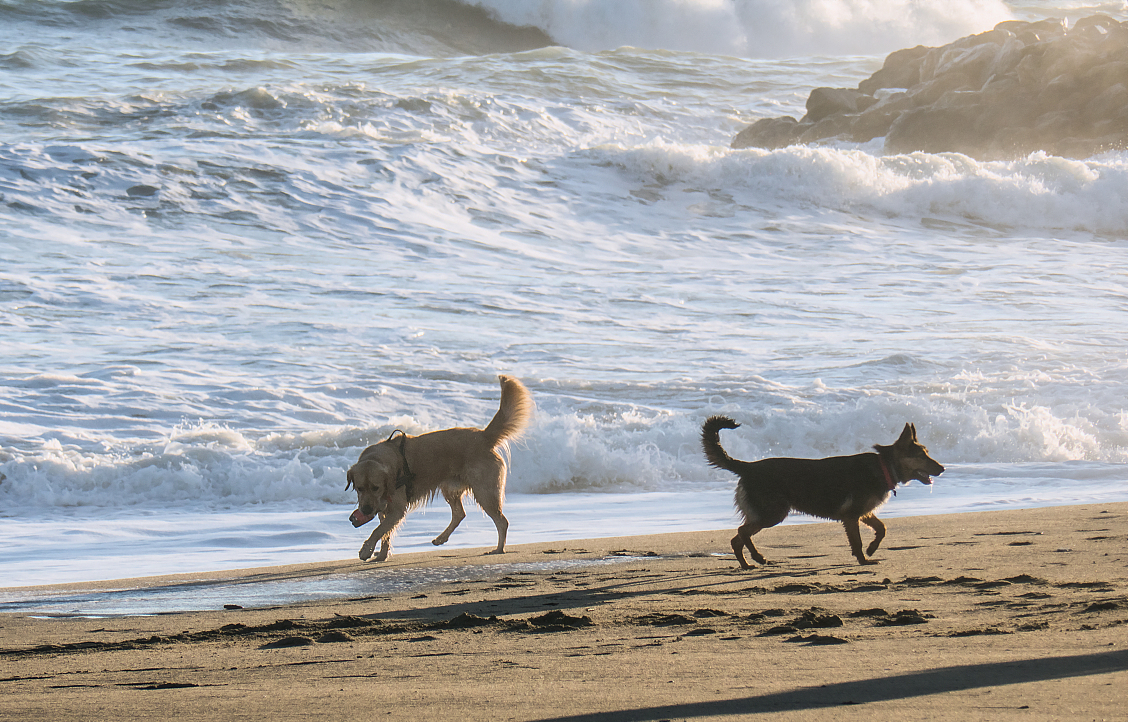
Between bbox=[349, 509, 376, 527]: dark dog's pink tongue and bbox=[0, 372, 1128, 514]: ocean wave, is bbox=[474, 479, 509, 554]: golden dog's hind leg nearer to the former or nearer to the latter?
bbox=[349, 509, 376, 527]: dark dog's pink tongue

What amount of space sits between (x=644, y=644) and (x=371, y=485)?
302 centimetres

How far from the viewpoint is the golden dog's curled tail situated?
646 centimetres

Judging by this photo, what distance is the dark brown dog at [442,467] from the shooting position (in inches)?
245

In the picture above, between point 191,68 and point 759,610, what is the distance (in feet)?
96.2

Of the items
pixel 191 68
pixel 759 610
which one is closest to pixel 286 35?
pixel 191 68

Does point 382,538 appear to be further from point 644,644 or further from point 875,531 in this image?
point 644,644

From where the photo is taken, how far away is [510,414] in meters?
6.48

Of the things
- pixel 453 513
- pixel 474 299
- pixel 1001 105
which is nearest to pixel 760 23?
pixel 1001 105

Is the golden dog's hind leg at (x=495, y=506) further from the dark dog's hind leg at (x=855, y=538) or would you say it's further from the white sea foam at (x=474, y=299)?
the dark dog's hind leg at (x=855, y=538)

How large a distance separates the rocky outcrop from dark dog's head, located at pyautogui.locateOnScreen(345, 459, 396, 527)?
27375 millimetres

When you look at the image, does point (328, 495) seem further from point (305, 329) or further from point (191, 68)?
point (191, 68)

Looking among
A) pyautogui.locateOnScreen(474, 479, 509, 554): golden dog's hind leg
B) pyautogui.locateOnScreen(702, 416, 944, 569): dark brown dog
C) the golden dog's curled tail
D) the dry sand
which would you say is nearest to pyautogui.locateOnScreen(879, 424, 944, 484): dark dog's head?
pyautogui.locateOnScreen(702, 416, 944, 569): dark brown dog

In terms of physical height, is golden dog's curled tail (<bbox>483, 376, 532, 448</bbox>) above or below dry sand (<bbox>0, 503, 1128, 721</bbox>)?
above

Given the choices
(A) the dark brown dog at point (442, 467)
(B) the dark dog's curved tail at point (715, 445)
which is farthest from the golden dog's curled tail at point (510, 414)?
(B) the dark dog's curved tail at point (715, 445)
